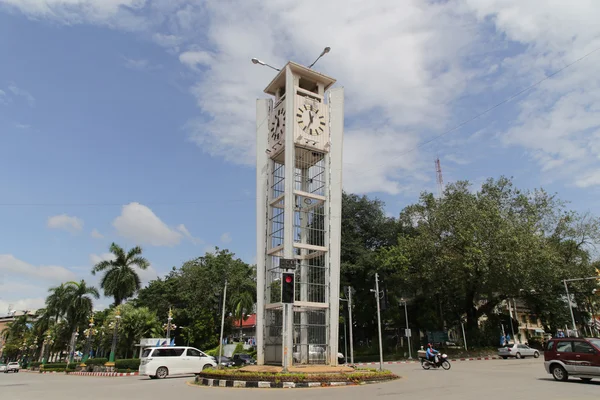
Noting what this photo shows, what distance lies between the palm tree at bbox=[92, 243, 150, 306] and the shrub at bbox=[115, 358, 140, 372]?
13537 mm

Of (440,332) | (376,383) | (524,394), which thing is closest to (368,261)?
(440,332)

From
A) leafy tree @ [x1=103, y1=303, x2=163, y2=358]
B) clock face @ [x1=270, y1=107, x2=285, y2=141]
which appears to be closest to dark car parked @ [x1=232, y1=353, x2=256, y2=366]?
leafy tree @ [x1=103, y1=303, x2=163, y2=358]

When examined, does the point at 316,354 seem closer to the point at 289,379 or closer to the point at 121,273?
the point at 289,379

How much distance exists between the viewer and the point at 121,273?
1799 inches

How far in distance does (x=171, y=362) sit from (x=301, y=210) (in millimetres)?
10461

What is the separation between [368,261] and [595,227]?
2333 centimetres

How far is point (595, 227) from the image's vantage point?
1651 inches

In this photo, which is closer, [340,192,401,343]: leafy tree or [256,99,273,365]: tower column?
[256,99,273,365]: tower column

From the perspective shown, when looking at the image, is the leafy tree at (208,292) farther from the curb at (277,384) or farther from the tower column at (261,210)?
the curb at (277,384)

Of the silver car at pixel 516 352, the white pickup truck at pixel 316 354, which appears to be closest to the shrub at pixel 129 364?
the white pickup truck at pixel 316 354

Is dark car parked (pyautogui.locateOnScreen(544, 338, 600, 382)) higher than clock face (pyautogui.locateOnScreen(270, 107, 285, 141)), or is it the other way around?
clock face (pyautogui.locateOnScreen(270, 107, 285, 141))

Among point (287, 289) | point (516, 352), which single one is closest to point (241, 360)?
point (287, 289)

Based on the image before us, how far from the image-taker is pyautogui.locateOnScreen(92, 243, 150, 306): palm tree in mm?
45125

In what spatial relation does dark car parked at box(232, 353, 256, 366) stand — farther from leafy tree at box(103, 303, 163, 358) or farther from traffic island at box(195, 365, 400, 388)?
traffic island at box(195, 365, 400, 388)
